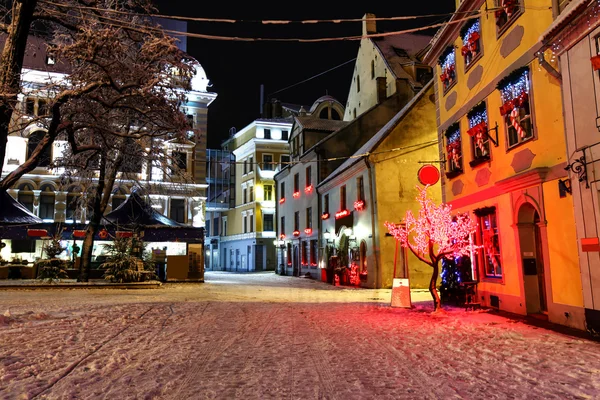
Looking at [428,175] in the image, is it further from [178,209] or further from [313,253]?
Result: [178,209]

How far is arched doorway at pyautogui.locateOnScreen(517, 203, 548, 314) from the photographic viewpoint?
39.0 feet

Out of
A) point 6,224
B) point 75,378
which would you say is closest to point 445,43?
point 75,378

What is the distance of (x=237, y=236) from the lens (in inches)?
2208

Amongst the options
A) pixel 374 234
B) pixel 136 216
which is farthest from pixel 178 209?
pixel 374 234

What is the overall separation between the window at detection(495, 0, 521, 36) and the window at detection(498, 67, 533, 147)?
1476mm

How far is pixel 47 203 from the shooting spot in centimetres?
3688

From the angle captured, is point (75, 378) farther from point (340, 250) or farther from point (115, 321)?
point (340, 250)

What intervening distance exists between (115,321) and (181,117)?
6.04 m

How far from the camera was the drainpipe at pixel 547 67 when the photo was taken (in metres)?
10.3

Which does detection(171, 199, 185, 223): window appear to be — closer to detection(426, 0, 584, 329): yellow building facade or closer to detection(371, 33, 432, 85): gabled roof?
detection(371, 33, 432, 85): gabled roof

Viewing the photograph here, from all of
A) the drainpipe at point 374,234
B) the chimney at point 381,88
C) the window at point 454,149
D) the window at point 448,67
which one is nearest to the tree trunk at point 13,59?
the window at point 454,149

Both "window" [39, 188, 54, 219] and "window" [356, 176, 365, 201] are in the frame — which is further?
"window" [39, 188, 54, 219]

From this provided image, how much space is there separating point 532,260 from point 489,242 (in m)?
2.03

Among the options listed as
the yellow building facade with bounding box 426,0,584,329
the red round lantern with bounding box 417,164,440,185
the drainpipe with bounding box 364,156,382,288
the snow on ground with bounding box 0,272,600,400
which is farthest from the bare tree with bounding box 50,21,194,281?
the drainpipe with bounding box 364,156,382,288
